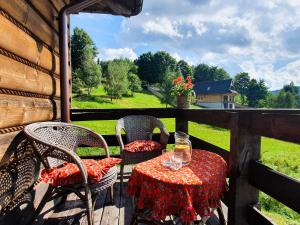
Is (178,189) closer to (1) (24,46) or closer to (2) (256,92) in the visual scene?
(1) (24,46)

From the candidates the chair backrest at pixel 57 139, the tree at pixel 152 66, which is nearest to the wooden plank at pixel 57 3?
the chair backrest at pixel 57 139

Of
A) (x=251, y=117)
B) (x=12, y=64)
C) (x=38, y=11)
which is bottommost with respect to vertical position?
(x=251, y=117)

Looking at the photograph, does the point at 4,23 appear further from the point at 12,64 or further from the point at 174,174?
the point at 174,174

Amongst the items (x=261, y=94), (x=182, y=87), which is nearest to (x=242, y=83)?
(x=261, y=94)

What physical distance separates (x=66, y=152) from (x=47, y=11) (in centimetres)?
165

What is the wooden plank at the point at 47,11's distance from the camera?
226 cm

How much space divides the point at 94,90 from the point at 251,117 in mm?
29806

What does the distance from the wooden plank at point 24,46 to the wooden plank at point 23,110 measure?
342 mm

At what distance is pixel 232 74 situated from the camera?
70438mm

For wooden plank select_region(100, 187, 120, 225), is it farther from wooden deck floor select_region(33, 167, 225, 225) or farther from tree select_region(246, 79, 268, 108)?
tree select_region(246, 79, 268, 108)

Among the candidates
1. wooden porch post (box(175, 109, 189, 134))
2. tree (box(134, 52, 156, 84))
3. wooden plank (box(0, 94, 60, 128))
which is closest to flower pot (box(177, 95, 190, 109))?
wooden porch post (box(175, 109, 189, 134))

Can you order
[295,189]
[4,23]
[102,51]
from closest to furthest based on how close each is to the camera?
[295,189], [4,23], [102,51]

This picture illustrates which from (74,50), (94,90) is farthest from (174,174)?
(74,50)

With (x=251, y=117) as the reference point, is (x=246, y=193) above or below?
below
